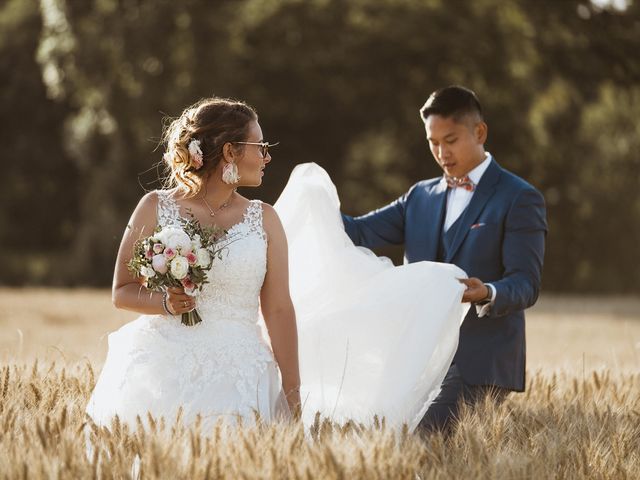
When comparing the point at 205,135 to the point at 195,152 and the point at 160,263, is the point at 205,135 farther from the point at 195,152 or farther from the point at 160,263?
the point at 160,263

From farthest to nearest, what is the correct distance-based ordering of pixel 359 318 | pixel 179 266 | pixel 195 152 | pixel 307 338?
1. pixel 307 338
2. pixel 359 318
3. pixel 195 152
4. pixel 179 266

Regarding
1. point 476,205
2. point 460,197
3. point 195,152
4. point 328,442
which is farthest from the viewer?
point 460,197

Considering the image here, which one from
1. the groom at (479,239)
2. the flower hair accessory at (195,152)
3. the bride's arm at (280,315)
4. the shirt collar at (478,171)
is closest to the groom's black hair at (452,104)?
the groom at (479,239)

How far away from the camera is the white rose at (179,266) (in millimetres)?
4234

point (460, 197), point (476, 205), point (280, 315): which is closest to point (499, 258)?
point (476, 205)

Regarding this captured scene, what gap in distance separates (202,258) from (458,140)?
2.12 metres

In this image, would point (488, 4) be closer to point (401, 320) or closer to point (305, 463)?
point (401, 320)

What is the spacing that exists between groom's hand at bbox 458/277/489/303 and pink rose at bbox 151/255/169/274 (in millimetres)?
1744

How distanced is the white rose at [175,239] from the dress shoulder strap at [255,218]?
0.55 meters

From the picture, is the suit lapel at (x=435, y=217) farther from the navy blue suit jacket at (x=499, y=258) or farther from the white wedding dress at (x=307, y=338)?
the white wedding dress at (x=307, y=338)

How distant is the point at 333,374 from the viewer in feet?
18.2

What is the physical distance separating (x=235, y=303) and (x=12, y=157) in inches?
1020

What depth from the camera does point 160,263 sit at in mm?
4258

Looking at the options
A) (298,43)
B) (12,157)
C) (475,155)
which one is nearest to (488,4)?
(298,43)
